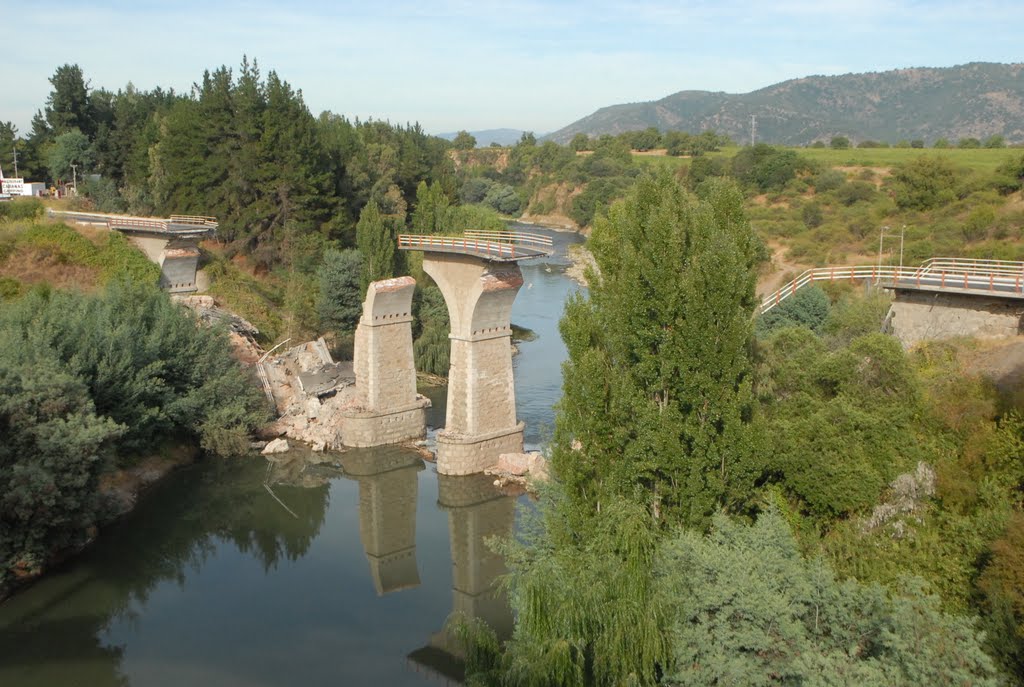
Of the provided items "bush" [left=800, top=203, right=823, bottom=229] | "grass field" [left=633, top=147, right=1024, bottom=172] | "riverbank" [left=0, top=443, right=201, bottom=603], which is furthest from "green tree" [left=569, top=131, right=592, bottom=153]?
"riverbank" [left=0, top=443, right=201, bottom=603]

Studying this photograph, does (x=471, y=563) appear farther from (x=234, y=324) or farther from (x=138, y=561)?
(x=234, y=324)

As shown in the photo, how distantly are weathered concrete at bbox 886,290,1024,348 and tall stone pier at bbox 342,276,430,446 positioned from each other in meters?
15.4

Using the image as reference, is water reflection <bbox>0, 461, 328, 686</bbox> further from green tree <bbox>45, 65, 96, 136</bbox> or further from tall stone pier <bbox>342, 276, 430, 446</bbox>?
green tree <bbox>45, 65, 96, 136</bbox>

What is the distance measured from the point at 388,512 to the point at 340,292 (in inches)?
548

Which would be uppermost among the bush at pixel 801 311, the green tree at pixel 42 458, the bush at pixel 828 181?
the bush at pixel 828 181

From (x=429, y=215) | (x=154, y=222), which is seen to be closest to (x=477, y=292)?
(x=429, y=215)

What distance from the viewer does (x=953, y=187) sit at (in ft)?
154

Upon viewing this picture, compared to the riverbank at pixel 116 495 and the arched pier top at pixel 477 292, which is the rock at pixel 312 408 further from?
the arched pier top at pixel 477 292

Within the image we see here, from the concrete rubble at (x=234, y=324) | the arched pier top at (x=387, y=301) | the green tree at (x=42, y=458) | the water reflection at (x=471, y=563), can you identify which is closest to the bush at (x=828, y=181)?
the arched pier top at (x=387, y=301)

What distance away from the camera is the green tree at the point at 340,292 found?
3584cm

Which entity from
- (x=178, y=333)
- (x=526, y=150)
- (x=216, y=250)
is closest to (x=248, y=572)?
(x=178, y=333)

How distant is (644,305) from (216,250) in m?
32.1

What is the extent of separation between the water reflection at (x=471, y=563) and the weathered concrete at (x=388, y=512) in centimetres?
99

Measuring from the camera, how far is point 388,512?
2411 centimetres
